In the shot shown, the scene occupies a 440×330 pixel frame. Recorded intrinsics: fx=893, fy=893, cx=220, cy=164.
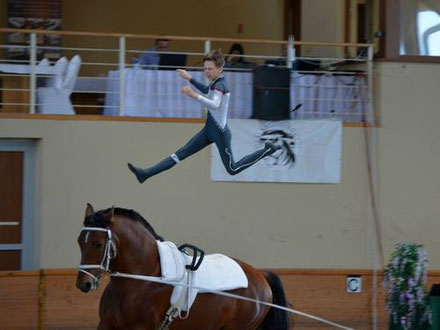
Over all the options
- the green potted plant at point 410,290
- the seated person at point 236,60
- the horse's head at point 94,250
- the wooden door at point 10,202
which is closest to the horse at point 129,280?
the horse's head at point 94,250

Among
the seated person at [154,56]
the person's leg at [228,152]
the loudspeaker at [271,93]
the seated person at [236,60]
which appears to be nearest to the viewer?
the person's leg at [228,152]

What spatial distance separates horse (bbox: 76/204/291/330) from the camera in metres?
7.24

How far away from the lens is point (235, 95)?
11008mm

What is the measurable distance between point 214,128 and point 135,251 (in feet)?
4.69

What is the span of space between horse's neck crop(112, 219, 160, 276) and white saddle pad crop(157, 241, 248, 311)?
3.4 inches

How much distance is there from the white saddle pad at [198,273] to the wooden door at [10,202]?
3.06 m

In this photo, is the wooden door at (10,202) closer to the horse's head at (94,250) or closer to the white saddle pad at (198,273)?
the white saddle pad at (198,273)

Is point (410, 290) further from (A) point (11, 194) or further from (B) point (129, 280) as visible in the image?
(A) point (11, 194)

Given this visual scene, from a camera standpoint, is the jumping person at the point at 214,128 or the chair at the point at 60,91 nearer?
the jumping person at the point at 214,128

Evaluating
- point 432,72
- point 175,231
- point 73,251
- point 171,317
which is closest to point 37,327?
point 73,251

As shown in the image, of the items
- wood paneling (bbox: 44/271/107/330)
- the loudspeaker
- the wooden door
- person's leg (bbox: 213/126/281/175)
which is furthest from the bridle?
the loudspeaker

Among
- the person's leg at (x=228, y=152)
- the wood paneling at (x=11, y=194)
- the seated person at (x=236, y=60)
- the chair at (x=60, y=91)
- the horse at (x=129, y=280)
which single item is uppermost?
the seated person at (x=236, y=60)

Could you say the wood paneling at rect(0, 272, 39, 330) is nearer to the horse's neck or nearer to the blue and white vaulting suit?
the blue and white vaulting suit

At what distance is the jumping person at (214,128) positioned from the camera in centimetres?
779
